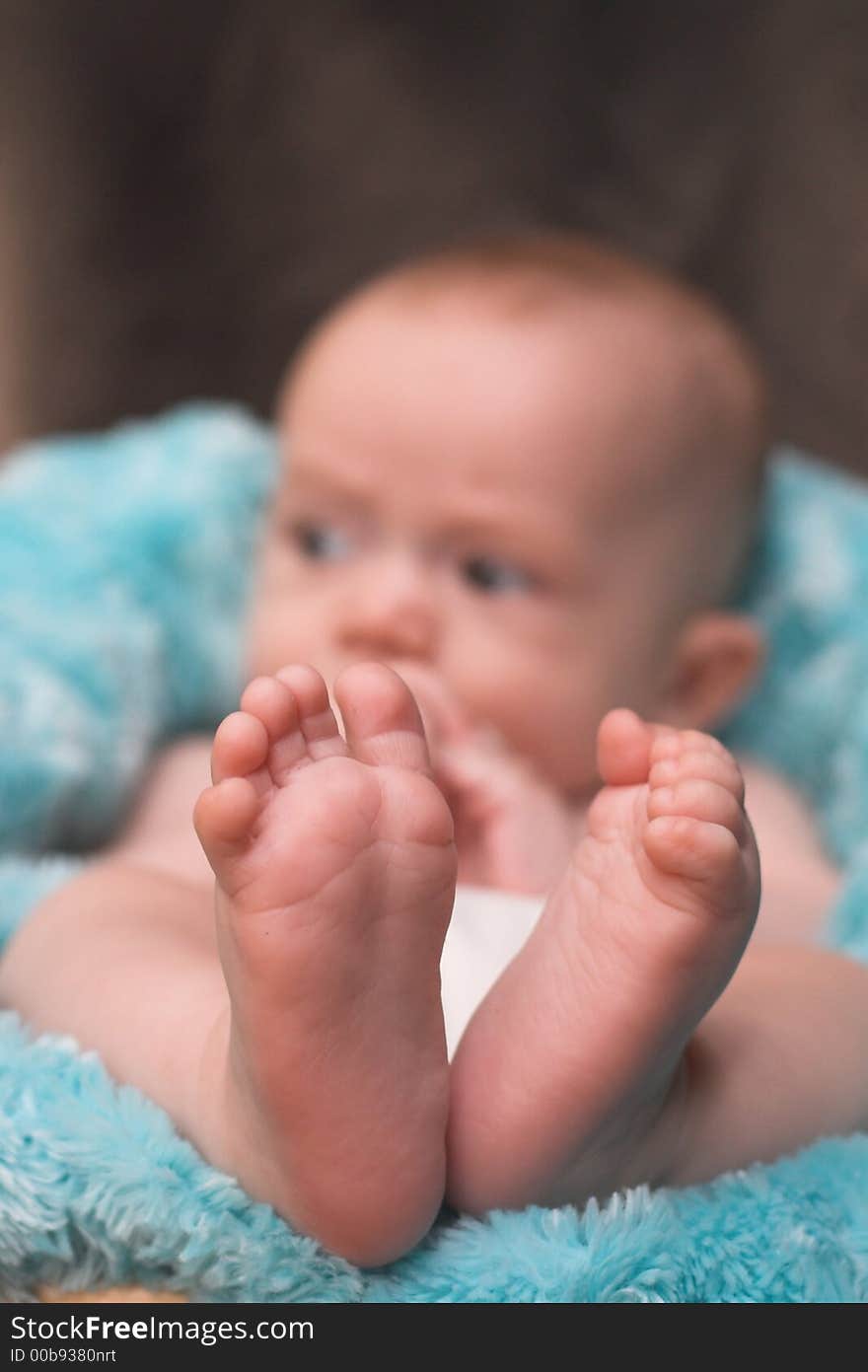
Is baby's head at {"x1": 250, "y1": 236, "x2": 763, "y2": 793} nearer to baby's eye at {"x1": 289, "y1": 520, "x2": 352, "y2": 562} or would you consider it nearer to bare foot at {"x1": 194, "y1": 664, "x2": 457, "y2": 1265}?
baby's eye at {"x1": 289, "y1": 520, "x2": 352, "y2": 562}

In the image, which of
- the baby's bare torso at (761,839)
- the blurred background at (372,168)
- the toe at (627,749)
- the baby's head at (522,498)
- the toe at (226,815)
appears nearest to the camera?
the toe at (226,815)

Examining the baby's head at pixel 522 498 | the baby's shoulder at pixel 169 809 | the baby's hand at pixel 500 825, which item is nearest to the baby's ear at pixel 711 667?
the baby's head at pixel 522 498

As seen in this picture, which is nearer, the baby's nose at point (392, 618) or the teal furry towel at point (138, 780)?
the teal furry towel at point (138, 780)

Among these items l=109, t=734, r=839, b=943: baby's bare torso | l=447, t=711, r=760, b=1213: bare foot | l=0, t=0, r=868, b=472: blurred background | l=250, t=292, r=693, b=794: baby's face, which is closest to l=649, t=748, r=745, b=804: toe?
l=447, t=711, r=760, b=1213: bare foot

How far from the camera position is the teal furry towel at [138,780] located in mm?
692

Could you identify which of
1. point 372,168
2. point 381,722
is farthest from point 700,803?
point 372,168

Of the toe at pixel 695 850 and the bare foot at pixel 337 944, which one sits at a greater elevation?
the toe at pixel 695 850

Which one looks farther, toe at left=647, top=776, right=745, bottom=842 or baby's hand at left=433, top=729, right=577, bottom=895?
baby's hand at left=433, top=729, right=577, bottom=895

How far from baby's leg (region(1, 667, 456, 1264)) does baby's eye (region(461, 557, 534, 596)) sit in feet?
1.91

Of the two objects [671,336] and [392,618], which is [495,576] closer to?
[392,618]

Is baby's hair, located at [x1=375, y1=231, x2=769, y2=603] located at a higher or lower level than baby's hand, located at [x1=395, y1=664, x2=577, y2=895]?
higher

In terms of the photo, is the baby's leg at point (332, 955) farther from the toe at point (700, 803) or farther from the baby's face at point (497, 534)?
the baby's face at point (497, 534)

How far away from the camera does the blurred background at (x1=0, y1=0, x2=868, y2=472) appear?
1577 millimetres

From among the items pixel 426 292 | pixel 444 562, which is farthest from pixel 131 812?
pixel 426 292
